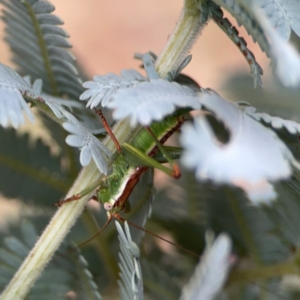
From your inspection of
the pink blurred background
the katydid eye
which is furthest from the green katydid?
the pink blurred background

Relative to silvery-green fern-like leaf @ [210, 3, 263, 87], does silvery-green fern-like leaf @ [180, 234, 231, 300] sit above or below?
below

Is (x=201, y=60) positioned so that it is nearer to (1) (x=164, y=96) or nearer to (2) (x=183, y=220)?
(2) (x=183, y=220)

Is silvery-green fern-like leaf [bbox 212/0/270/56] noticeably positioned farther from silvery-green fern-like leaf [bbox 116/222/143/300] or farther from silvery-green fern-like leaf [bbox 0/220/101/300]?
silvery-green fern-like leaf [bbox 0/220/101/300]

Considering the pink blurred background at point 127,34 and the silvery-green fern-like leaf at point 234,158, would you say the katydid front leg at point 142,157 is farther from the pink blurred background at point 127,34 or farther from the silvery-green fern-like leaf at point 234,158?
the pink blurred background at point 127,34

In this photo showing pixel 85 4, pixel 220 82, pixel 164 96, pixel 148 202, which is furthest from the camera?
pixel 85 4

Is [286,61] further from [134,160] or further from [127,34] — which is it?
[127,34]

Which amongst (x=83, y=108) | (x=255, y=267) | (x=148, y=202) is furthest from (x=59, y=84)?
(x=255, y=267)
